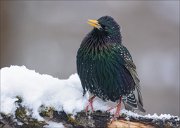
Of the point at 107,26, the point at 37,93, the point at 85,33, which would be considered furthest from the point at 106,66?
the point at 85,33

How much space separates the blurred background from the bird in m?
5.28

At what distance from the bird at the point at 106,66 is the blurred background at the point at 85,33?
528 centimetres

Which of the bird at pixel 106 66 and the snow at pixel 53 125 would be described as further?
the bird at pixel 106 66

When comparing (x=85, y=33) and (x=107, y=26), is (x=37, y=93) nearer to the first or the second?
(x=107, y=26)

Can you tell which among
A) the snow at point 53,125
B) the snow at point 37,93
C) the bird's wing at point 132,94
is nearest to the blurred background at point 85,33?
the bird's wing at point 132,94

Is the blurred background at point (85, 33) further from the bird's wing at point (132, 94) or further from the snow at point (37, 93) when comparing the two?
the snow at point (37, 93)

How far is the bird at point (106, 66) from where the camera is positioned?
562 centimetres

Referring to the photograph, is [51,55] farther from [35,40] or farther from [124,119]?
[124,119]

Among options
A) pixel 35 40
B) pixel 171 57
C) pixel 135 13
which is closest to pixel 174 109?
pixel 171 57

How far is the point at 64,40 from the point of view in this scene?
12094 millimetres

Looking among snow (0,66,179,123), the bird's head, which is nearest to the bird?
the bird's head

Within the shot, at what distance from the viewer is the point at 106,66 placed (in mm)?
5637

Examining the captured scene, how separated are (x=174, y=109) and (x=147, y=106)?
0.60m

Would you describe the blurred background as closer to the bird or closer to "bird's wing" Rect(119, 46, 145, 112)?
"bird's wing" Rect(119, 46, 145, 112)
